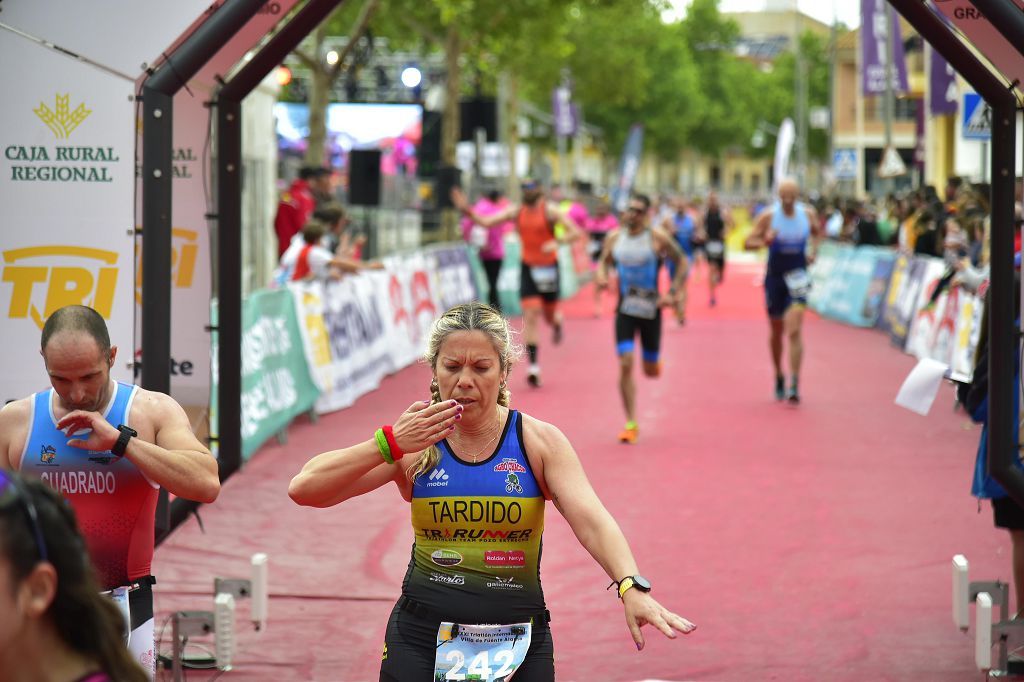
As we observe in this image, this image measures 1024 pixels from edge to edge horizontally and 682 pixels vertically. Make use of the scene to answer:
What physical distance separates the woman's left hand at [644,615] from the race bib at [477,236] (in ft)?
57.1

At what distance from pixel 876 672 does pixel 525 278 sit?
446 inches

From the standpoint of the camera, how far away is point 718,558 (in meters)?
8.85

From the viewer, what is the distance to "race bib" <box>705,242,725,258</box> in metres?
29.3

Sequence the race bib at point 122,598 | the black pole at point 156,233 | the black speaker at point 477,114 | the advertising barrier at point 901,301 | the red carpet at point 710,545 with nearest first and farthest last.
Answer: the race bib at point 122,598
the black pole at point 156,233
the red carpet at point 710,545
the advertising barrier at point 901,301
the black speaker at point 477,114

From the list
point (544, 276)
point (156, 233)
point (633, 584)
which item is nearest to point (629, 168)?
point (544, 276)

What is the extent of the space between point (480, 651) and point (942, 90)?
21.6 metres

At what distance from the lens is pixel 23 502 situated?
244cm

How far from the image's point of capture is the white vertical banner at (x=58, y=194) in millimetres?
6113

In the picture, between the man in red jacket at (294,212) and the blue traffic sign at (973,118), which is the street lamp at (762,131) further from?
the blue traffic sign at (973,118)

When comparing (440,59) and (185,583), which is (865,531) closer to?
(185,583)

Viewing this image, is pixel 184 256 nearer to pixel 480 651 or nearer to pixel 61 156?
pixel 61 156

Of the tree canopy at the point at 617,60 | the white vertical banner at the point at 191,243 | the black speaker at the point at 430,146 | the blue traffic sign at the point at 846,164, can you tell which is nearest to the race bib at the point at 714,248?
the tree canopy at the point at 617,60

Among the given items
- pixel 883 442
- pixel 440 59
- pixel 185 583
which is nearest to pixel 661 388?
pixel 883 442

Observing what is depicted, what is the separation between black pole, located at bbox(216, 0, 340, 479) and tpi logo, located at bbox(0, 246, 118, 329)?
39.6 inches
